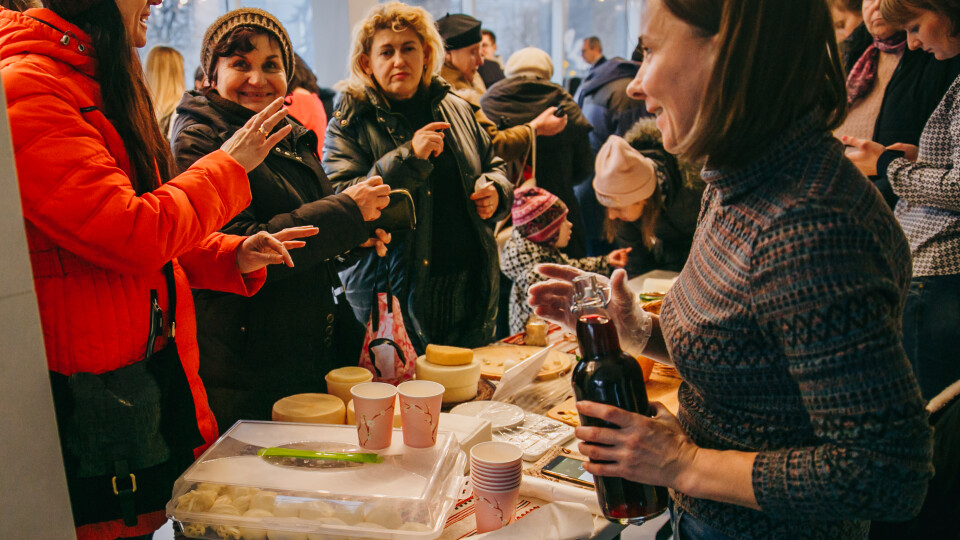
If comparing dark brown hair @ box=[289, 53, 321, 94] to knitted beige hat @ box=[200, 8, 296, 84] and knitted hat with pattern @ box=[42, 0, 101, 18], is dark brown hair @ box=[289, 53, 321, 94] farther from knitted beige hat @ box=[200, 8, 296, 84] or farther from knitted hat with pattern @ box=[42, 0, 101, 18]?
knitted hat with pattern @ box=[42, 0, 101, 18]

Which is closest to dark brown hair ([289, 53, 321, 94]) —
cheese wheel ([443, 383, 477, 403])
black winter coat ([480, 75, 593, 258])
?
black winter coat ([480, 75, 593, 258])

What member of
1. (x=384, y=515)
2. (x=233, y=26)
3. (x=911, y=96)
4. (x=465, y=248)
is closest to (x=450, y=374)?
(x=384, y=515)

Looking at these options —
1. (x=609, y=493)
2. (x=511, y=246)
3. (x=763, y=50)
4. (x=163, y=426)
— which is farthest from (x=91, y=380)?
(x=511, y=246)

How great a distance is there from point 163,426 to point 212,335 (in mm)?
582

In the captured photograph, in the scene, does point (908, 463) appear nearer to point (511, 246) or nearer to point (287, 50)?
point (287, 50)

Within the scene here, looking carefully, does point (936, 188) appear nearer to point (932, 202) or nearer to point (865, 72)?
point (932, 202)

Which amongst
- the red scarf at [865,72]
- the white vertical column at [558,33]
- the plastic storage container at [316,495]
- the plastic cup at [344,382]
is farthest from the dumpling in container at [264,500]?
the white vertical column at [558,33]

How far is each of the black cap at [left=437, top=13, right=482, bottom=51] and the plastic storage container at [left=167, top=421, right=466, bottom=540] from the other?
281cm

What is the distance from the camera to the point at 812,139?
2.97 ft

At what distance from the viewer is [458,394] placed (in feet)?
5.86

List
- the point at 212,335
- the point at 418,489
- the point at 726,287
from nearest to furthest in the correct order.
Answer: the point at 726,287
the point at 418,489
the point at 212,335

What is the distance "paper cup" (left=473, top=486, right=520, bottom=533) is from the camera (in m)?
1.22

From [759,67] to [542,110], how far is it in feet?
9.91

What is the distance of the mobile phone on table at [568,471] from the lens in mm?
1409
